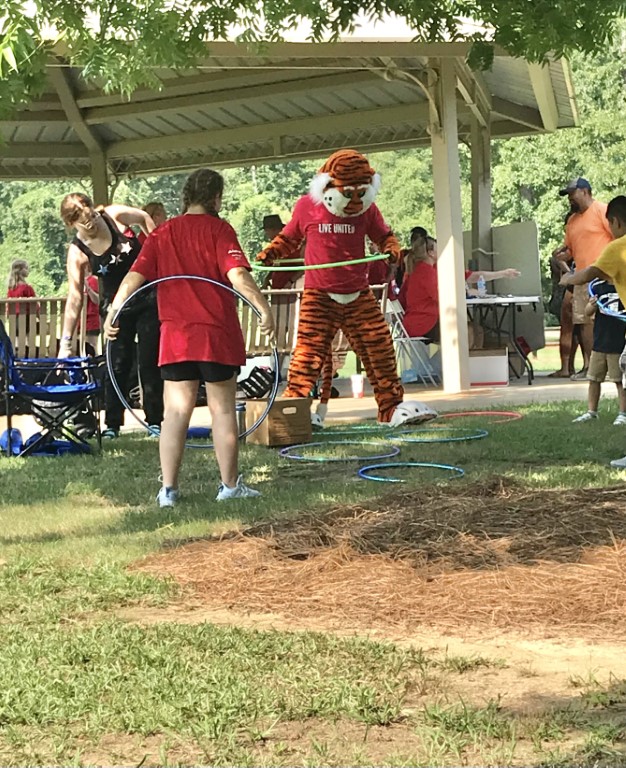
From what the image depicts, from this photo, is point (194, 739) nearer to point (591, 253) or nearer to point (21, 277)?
point (591, 253)

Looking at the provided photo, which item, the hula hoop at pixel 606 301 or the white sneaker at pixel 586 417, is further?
the white sneaker at pixel 586 417

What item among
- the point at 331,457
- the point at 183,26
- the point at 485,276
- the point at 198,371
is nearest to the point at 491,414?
the point at 331,457

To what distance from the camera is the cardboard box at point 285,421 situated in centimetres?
932

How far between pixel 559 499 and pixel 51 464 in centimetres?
380

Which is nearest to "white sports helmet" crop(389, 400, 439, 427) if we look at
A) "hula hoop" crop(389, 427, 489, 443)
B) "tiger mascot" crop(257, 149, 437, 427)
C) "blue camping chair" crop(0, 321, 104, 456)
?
"tiger mascot" crop(257, 149, 437, 427)

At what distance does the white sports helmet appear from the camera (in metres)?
9.95

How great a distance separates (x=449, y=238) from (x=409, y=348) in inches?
72.7

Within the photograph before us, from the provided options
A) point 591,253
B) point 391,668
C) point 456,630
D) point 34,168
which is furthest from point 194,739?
point 34,168

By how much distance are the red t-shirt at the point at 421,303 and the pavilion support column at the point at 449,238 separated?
4.30ft

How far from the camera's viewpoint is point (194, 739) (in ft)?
10.7

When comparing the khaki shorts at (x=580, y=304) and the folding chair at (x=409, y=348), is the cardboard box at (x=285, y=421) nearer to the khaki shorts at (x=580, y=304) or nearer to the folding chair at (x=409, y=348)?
the folding chair at (x=409, y=348)

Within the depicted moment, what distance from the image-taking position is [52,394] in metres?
8.76

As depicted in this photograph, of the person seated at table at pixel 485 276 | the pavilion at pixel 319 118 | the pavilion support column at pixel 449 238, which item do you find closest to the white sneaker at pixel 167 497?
the pavilion at pixel 319 118

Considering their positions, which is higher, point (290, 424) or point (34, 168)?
point (34, 168)
